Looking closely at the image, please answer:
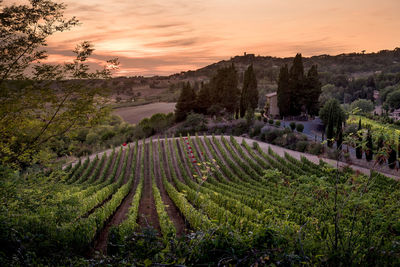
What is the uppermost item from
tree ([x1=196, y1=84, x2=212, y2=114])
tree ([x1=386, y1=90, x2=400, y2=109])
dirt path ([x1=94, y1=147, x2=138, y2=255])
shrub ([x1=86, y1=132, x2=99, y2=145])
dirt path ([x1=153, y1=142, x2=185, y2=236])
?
tree ([x1=196, y1=84, x2=212, y2=114])

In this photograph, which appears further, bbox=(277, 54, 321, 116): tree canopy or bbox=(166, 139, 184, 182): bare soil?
bbox=(277, 54, 321, 116): tree canopy

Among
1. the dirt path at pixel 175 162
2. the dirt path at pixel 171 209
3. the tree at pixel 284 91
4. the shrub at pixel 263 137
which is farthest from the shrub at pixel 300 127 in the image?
the dirt path at pixel 171 209

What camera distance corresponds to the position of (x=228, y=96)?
175 ft

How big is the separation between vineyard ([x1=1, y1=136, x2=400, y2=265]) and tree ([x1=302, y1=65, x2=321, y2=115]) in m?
20.3

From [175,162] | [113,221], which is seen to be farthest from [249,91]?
[113,221]

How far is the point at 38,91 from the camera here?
30.4 ft

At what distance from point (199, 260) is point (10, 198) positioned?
5.69 meters

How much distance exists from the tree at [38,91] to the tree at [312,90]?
145ft

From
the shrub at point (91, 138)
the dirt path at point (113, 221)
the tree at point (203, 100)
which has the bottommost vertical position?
the dirt path at point (113, 221)

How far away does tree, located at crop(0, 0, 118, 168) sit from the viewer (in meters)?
8.98

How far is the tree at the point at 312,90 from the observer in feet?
153

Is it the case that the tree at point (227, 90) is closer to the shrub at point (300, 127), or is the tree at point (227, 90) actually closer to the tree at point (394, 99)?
the shrub at point (300, 127)

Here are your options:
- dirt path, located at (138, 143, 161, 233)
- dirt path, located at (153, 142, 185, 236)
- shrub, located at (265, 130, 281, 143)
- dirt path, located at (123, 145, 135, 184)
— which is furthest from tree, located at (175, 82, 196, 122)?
dirt path, located at (153, 142, 185, 236)

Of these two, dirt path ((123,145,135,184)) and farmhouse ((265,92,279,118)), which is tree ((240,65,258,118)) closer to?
farmhouse ((265,92,279,118))
